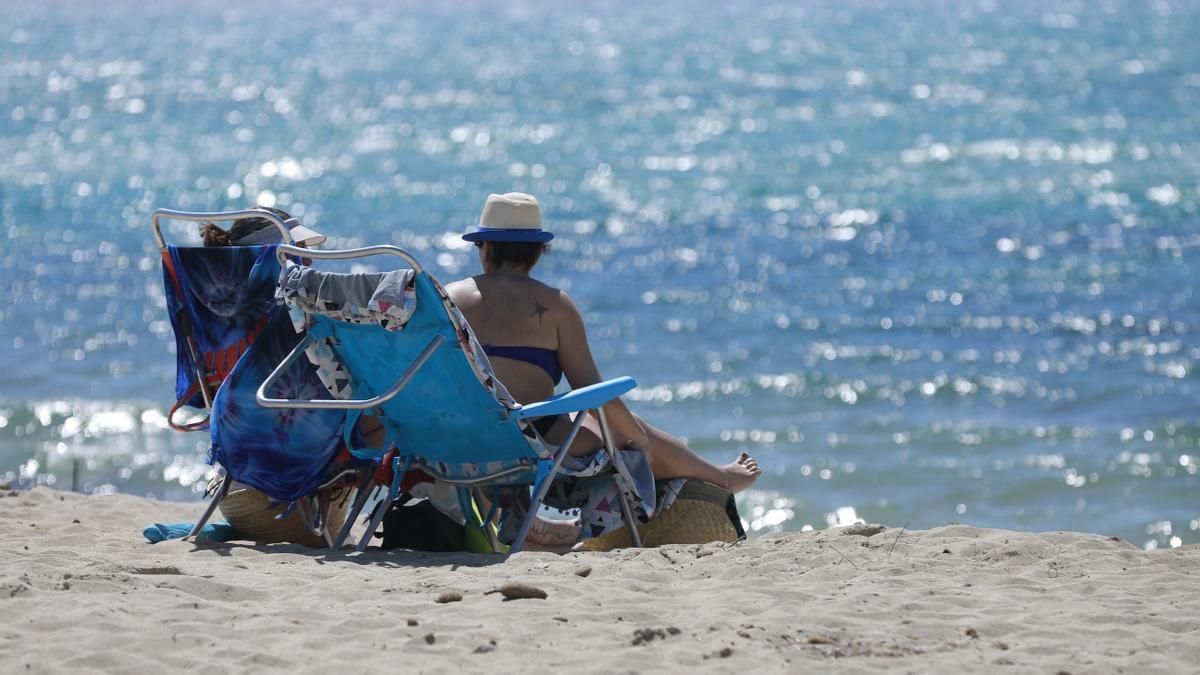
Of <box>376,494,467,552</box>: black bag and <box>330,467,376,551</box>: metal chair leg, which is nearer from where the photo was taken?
<box>330,467,376,551</box>: metal chair leg

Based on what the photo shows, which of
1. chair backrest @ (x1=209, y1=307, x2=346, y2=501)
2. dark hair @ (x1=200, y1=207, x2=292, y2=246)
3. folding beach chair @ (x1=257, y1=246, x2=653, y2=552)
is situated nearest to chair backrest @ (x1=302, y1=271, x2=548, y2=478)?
folding beach chair @ (x1=257, y1=246, x2=653, y2=552)

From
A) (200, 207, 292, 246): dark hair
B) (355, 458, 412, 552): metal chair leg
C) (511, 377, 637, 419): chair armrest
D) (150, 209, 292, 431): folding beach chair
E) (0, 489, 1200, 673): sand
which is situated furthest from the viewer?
(200, 207, 292, 246): dark hair

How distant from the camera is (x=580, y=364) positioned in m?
5.27

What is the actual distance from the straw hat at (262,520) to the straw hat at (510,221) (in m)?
1.11

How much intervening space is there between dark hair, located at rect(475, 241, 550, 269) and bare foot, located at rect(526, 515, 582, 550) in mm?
868

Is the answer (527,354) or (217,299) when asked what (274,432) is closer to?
(217,299)

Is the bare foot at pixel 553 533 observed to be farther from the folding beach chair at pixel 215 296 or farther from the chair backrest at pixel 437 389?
the folding beach chair at pixel 215 296

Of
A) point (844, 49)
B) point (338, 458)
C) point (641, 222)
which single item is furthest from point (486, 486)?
point (844, 49)

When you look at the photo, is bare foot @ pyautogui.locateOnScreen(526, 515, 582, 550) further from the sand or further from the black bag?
the sand

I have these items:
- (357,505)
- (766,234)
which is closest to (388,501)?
(357,505)

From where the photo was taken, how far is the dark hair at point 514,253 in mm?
5320

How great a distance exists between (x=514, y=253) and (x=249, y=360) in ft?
3.03

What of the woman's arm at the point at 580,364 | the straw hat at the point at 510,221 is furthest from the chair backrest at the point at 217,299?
the woman's arm at the point at 580,364

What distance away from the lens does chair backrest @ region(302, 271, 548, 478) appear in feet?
15.6
